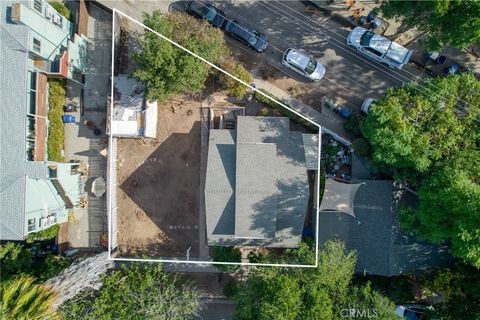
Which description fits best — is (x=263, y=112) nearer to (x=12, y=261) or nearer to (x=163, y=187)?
(x=163, y=187)

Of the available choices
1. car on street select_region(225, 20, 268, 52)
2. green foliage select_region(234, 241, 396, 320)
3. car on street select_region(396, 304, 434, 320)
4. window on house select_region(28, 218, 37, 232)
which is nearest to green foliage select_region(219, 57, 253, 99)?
car on street select_region(225, 20, 268, 52)

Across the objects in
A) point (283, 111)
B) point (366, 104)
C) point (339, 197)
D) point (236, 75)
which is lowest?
point (339, 197)

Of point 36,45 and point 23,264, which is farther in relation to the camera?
point 23,264

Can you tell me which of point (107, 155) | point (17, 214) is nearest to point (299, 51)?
point (107, 155)

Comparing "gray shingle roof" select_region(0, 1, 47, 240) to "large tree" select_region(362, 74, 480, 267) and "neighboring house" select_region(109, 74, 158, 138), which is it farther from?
"large tree" select_region(362, 74, 480, 267)

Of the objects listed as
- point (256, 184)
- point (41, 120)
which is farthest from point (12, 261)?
point (256, 184)

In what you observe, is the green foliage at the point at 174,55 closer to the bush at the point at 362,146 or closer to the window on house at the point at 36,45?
the window on house at the point at 36,45
